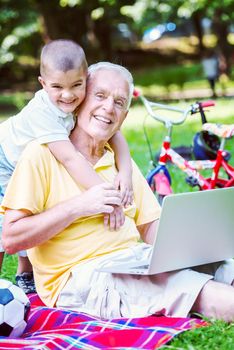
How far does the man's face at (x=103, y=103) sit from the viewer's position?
3.19 meters

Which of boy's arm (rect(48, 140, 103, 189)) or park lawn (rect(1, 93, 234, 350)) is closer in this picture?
park lawn (rect(1, 93, 234, 350))

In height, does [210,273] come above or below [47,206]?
below

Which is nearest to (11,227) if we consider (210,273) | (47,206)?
(47,206)

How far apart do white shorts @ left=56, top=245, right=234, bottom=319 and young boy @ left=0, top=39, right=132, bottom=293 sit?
257mm

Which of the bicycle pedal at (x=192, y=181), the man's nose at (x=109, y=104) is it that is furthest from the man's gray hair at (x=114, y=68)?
the bicycle pedal at (x=192, y=181)

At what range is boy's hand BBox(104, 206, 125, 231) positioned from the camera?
3113 millimetres

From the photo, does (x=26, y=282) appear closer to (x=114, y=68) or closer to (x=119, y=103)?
(x=119, y=103)

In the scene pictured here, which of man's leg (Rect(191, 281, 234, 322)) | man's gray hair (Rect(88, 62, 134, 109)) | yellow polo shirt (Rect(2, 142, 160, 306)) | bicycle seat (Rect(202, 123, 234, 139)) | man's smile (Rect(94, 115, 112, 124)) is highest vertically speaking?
man's gray hair (Rect(88, 62, 134, 109))

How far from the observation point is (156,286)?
3018 mm

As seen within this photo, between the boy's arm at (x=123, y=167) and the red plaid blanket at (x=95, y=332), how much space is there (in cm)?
55

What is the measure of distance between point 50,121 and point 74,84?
195mm

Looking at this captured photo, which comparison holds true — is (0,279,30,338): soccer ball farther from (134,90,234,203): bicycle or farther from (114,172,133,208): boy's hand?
(134,90,234,203): bicycle

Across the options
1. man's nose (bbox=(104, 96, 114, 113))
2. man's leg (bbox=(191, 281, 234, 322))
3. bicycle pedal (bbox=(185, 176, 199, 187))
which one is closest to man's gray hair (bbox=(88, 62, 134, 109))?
man's nose (bbox=(104, 96, 114, 113))

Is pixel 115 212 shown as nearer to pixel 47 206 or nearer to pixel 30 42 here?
pixel 47 206
